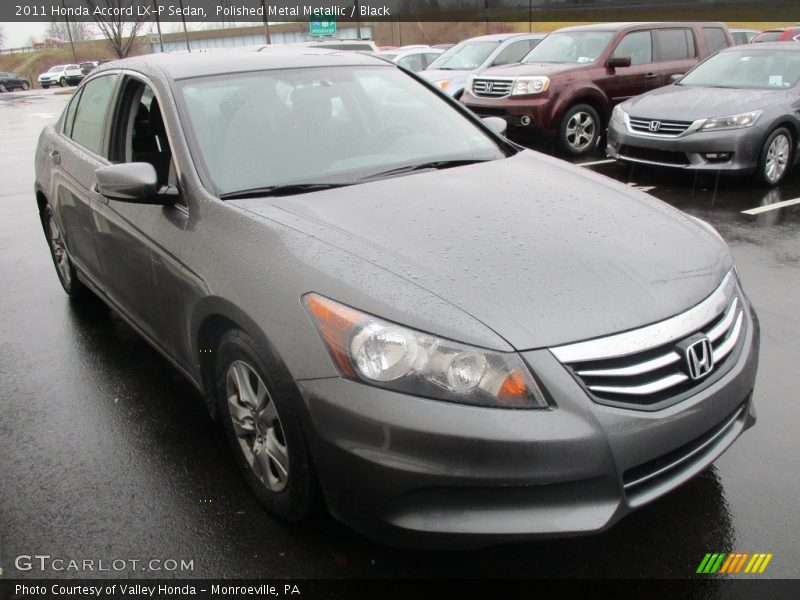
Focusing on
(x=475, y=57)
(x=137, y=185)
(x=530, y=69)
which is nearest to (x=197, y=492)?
(x=137, y=185)

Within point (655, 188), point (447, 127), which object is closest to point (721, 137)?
point (655, 188)

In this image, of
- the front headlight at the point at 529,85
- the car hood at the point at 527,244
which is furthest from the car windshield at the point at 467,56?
the car hood at the point at 527,244

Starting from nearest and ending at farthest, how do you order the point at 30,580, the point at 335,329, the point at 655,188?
the point at 335,329
the point at 30,580
the point at 655,188

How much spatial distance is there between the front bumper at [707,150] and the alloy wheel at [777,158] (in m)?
0.21

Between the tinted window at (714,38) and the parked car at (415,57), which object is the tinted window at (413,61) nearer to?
the parked car at (415,57)

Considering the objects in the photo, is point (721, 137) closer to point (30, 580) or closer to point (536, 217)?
point (536, 217)

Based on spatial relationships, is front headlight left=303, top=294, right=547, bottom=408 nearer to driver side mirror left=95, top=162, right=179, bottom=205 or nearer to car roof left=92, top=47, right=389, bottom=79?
driver side mirror left=95, top=162, right=179, bottom=205

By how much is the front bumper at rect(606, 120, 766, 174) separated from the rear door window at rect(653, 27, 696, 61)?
3818mm

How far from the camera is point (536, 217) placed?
2.73 m

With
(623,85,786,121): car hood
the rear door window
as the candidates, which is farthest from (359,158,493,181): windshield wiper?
the rear door window

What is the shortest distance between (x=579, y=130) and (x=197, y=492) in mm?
8744

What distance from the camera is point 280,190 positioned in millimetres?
2943

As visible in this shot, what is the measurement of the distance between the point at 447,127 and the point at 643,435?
6.93ft

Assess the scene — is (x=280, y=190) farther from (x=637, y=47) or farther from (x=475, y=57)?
(x=475, y=57)
